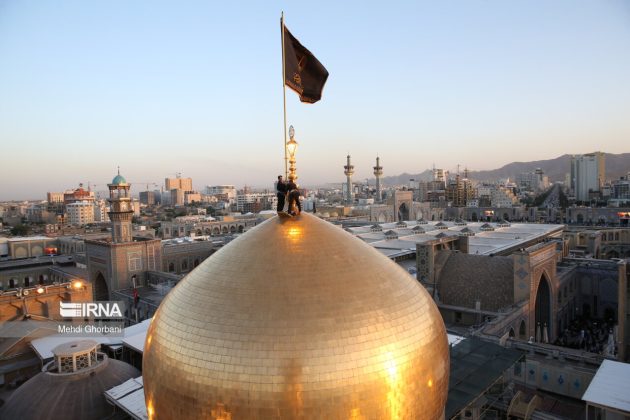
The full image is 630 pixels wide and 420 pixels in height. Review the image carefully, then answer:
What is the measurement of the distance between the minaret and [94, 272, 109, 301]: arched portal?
2.81m

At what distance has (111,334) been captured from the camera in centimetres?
1648

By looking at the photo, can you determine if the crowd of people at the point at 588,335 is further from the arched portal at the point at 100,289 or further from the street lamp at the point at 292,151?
the arched portal at the point at 100,289

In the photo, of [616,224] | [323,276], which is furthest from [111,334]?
[616,224]

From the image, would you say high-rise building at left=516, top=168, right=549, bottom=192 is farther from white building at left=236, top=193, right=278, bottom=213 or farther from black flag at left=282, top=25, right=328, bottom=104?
black flag at left=282, top=25, right=328, bottom=104

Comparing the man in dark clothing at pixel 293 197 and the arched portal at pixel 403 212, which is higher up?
the man in dark clothing at pixel 293 197

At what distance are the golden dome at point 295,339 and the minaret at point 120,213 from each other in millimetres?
23537

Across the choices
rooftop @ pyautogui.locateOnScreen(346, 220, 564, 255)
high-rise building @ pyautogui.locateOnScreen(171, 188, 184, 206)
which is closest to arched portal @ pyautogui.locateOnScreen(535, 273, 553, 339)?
rooftop @ pyautogui.locateOnScreen(346, 220, 564, 255)

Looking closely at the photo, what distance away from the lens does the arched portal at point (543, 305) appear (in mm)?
21172

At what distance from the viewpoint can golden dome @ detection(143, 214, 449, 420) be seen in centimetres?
439

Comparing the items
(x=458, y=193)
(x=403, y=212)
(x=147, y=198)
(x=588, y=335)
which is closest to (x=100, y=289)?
(x=588, y=335)

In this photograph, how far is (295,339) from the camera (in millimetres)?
4488

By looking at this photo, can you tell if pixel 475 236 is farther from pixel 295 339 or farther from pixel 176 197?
pixel 176 197

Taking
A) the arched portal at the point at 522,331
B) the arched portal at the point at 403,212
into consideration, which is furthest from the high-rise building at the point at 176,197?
the arched portal at the point at 522,331

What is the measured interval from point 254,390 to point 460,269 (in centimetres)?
1779
